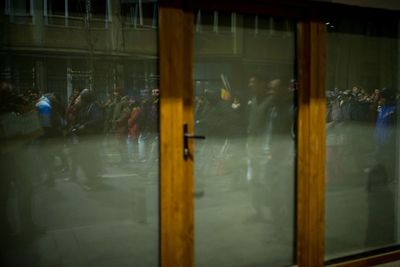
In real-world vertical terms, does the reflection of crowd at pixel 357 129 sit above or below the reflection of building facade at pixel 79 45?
below

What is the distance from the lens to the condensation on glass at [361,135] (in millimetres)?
3910

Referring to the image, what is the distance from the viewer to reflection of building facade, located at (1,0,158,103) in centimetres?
286

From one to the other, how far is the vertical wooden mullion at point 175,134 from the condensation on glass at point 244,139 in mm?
113

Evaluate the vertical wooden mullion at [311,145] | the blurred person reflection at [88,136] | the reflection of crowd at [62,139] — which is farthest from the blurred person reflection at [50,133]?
the vertical wooden mullion at [311,145]

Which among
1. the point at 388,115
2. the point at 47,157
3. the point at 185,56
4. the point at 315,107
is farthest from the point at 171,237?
the point at 388,115

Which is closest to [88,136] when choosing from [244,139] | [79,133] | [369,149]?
[79,133]

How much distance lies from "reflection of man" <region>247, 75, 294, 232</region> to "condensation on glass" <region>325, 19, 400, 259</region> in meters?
0.44

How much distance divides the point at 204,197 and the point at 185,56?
3.68 feet

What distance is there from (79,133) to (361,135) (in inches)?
102

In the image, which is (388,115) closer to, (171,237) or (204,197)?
(204,197)

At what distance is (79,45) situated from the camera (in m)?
3.02

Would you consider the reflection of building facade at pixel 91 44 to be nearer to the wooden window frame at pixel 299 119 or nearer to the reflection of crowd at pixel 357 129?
the wooden window frame at pixel 299 119

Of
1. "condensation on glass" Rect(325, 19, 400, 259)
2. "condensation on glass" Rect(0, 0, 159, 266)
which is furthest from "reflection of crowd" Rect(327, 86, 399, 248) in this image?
"condensation on glass" Rect(0, 0, 159, 266)

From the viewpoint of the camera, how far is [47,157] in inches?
118
